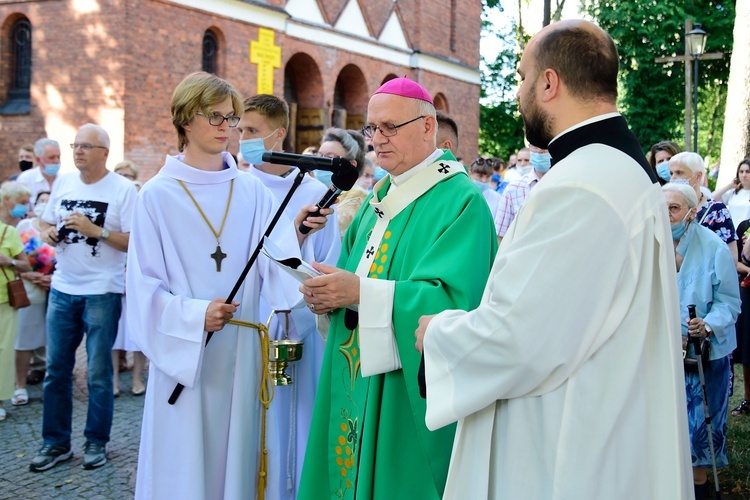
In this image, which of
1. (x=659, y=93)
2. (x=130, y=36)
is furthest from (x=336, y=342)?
(x=659, y=93)

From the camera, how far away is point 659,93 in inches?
1135

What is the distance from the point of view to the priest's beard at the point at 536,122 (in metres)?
2.36

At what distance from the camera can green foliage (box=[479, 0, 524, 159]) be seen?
3219 centimetres

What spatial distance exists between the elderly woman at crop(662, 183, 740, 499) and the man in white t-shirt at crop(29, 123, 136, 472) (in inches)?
147

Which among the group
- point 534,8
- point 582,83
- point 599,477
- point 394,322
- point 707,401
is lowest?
Answer: point 707,401

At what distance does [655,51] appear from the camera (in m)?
28.8

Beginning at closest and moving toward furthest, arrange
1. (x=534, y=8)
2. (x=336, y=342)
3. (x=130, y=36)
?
(x=336, y=342)
(x=130, y=36)
(x=534, y=8)

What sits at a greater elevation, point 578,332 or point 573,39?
point 573,39

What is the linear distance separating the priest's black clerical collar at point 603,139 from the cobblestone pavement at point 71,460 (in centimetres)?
388

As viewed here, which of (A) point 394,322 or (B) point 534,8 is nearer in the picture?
(A) point 394,322

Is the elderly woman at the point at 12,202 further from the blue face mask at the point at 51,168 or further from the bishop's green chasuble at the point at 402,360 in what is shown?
the bishop's green chasuble at the point at 402,360

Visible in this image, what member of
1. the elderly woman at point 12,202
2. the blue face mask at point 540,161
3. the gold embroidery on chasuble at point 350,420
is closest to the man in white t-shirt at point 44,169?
the elderly woman at point 12,202

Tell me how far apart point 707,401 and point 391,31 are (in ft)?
64.0

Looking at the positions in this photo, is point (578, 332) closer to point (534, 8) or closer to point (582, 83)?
point (582, 83)
